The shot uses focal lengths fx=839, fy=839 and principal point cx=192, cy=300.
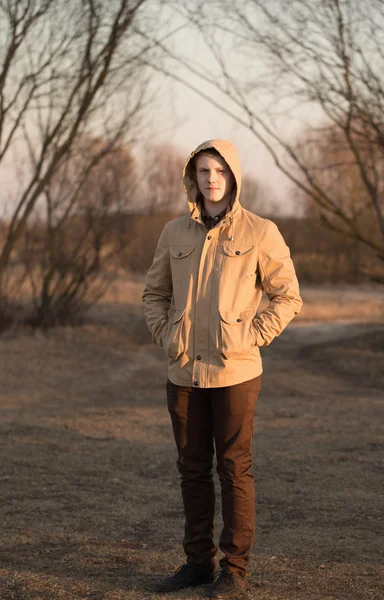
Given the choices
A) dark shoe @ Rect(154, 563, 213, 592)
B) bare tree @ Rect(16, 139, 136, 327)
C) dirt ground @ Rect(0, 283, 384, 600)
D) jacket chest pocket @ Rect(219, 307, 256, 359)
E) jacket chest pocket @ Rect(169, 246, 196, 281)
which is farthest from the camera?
bare tree @ Rect(16, 139, 136, 327)

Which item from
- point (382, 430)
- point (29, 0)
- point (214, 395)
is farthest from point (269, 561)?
point (29, 0)

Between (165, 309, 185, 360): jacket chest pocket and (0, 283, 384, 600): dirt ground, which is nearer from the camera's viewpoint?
(165, 309, 185, 360): jacket chest pocket

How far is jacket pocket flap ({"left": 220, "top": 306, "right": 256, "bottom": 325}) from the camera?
11.1 ft

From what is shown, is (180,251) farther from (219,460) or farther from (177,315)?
(219,460)

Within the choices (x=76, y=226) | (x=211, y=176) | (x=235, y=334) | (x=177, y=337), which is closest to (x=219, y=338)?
(x=235, y=334)

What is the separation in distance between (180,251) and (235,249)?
234 mm

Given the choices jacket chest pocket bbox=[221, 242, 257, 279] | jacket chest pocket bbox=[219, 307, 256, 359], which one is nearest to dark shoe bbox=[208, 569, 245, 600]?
jacket chest pocket bbox=[219, 307, 256, 359]

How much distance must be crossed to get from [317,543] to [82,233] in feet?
34.5

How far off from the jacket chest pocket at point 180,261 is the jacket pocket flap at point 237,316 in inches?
9.3

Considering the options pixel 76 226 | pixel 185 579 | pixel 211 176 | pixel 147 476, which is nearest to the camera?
pixel 211 176

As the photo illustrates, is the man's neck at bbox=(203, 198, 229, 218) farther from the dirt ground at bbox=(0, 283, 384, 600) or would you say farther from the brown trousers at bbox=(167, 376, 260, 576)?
the dirt ground at bbox=(0, 283, 384, 600)

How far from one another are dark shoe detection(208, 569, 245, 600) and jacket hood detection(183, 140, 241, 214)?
1.52 metres

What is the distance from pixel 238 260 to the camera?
346 centimetres

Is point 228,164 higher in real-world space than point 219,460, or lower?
higher
